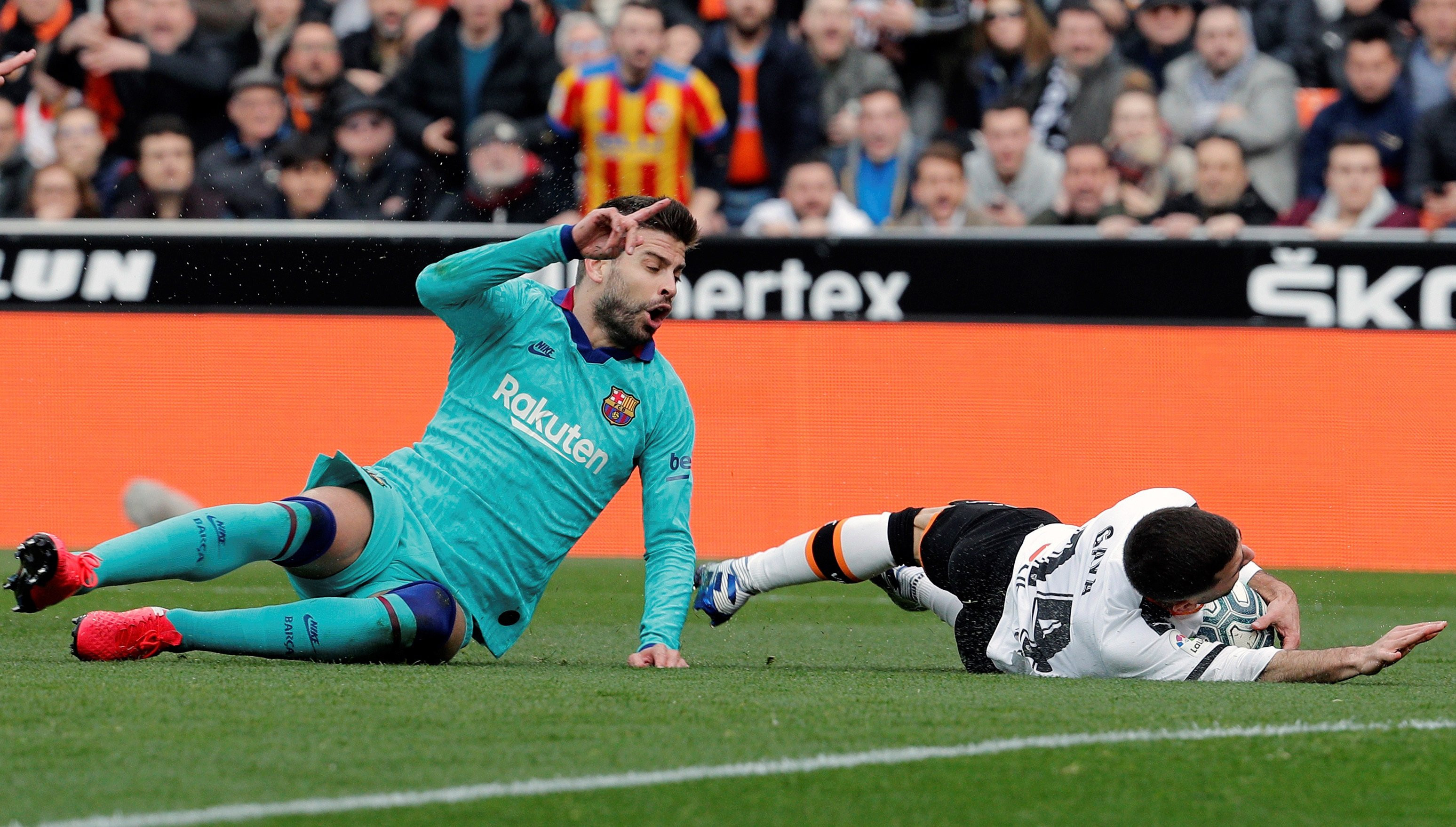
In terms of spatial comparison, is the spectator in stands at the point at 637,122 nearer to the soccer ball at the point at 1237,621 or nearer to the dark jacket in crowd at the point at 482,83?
the dark jacket in crowd at the point at 482,83

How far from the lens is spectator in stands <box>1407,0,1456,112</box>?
1088 centimetres

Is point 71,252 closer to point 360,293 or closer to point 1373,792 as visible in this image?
point 360,293

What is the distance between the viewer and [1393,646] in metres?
4.94

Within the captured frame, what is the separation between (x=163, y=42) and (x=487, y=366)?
770 centimetres

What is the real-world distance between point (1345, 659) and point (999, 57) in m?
7.32

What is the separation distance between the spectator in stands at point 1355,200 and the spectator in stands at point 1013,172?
52.7 inches

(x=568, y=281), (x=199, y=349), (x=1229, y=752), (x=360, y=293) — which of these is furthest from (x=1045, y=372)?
(x=1229, y=752)

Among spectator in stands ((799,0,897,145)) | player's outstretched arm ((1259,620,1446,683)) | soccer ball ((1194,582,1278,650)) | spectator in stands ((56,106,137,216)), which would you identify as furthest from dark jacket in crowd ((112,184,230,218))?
player's outstretched arm ((1259,620,1446,683))

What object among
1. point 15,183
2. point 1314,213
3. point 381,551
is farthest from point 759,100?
point 381,551

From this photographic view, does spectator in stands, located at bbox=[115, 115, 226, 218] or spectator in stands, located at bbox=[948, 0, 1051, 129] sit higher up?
spectator in stands, located at bbox=[948, 0, 1051, 129]

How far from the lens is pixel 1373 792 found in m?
3.65

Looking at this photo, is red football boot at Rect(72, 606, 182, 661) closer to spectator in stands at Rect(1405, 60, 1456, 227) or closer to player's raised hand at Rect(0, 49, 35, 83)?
player's raised hand at Rect(0, 49, 35, 83)

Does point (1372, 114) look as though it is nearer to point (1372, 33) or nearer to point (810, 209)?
point (1372, 33)

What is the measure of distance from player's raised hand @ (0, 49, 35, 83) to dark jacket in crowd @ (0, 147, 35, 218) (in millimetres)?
6285
